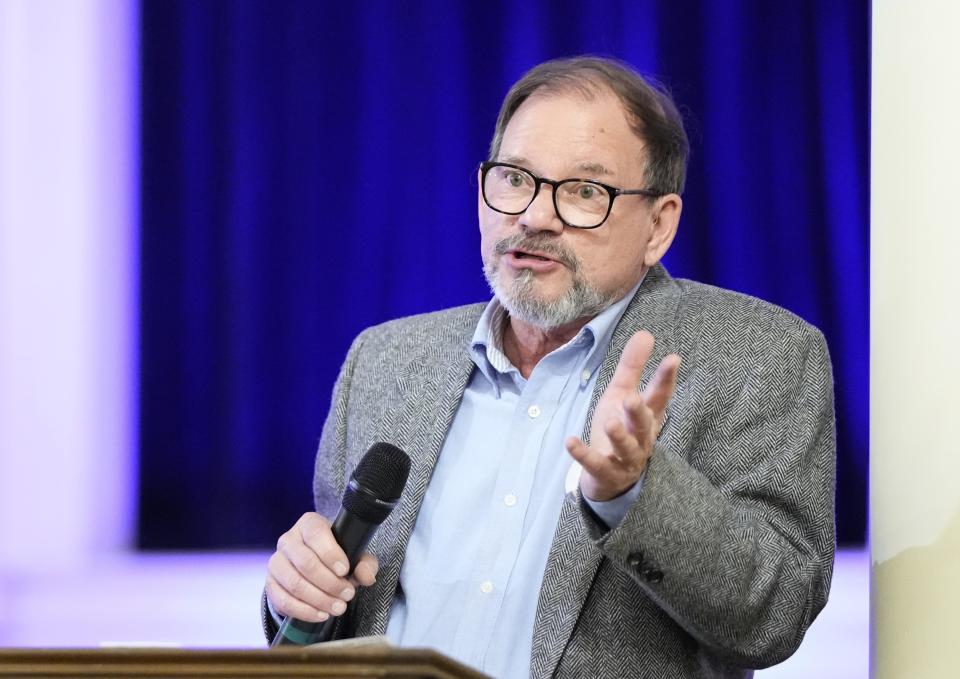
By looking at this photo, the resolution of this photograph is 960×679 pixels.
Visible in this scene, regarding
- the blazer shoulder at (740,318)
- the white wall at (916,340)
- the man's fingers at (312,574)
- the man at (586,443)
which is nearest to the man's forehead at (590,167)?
the man at (586,443)

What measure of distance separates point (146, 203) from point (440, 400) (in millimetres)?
1859

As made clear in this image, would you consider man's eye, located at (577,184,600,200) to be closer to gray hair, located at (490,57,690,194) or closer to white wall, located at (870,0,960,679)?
gray hair, located at (490,57,690,194)

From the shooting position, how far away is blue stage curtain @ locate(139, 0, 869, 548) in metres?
3.20

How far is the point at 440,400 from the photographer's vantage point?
1.85 meters

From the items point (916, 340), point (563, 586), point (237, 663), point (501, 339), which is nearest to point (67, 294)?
point (501, 339)

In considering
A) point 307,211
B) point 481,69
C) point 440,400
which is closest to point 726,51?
point 481,69

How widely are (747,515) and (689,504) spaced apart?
0.14m

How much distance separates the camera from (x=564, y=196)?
6.13 feet

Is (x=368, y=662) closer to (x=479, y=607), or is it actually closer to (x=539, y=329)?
(x=479, y=607)

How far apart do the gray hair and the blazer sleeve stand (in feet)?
1.31

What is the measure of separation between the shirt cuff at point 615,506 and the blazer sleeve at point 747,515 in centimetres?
1

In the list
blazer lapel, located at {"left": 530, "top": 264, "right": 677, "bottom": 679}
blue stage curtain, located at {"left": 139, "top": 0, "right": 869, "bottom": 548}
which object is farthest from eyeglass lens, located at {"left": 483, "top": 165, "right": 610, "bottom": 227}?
blue stage curtain, located at {"left": 139, "top": 0, "right": 869, "bottom": 548}

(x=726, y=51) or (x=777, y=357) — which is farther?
(x=726, y=51)

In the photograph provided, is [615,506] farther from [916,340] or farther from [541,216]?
[541,216]
